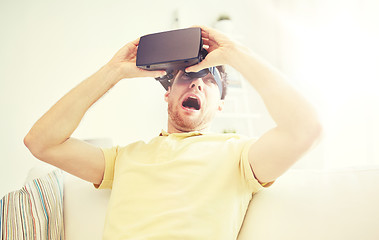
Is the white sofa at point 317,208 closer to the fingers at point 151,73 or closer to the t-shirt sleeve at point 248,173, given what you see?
the t-shirt sleeve at point 248,173

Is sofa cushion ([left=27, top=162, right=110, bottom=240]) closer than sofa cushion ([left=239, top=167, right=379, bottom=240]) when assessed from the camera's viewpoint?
No

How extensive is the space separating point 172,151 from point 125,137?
141 centimetres

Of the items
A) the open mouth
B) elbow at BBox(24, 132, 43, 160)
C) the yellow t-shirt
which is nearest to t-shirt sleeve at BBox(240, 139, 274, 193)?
the yellow t-shirt

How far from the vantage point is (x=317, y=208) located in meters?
0.95

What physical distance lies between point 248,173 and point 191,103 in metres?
0.39

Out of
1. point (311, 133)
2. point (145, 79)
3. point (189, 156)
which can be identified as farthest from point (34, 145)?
point (145, 79)

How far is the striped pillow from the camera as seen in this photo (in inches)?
42.3

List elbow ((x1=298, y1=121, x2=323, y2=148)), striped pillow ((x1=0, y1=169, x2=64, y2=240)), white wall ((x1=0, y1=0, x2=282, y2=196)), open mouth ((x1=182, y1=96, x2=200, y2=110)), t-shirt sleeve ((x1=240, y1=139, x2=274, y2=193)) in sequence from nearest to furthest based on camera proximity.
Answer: elbow ((x1=298, y1=121, x2=323, y2=148)) → t-shirt sleeve ((x1=240, y1=139, x2=274, y2=193)) → striped pillow ((x1=0, y1=169, x2=64, y2=240)) → open mouth ((x1=182, y1=96, x2=200, y2=110)) → white wall ((x1=0, y1=0, x2=282, y2=196))

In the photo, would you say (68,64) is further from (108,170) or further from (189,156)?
(189,156)

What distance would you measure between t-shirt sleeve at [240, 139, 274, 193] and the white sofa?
0.07 meters

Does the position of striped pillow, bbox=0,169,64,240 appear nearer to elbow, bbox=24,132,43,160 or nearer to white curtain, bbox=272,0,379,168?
elbow, bbox=24,132,43,160

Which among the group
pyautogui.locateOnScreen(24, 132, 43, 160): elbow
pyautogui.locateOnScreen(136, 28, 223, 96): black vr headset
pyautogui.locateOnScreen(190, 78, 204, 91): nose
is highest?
pyautogui.locateOnScreen(136, 28, 223, 96): black vr headset

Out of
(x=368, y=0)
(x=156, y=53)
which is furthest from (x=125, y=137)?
(x=368, y=0)

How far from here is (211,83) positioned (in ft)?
4.14
